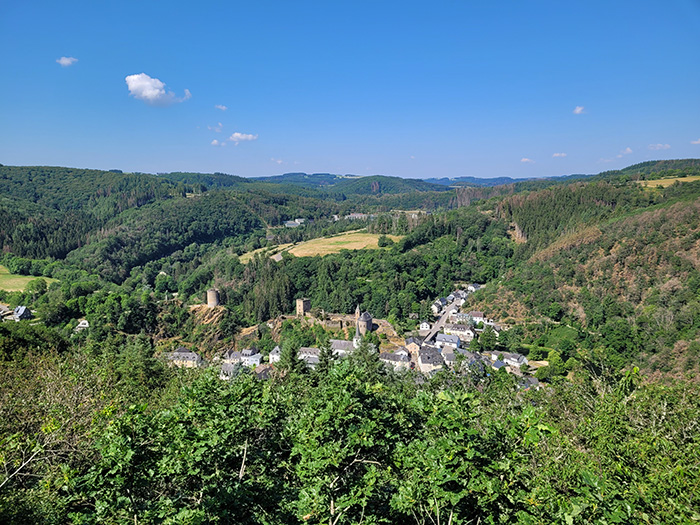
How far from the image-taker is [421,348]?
46.9m

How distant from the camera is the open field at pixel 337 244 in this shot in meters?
90.9

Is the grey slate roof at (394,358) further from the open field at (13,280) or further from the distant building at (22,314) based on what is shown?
the open field at (13,280)

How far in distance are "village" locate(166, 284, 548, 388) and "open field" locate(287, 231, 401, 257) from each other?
2649 centimetres

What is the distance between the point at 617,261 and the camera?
5566cm

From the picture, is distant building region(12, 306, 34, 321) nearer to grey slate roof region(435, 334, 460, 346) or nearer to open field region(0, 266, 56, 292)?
open field region(0, 266, 56, 292)

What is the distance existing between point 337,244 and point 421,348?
177 ft

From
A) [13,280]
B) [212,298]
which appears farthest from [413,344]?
[13,280]

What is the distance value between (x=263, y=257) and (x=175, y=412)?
79553 millimetres

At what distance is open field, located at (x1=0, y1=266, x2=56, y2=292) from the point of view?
68.2 meters

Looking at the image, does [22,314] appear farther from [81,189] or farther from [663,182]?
[81,189]

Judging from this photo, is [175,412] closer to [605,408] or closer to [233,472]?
[233,472]

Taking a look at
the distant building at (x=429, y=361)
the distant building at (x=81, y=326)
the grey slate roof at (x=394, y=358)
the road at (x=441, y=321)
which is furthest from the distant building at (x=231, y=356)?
the road at (x=441, y=321)

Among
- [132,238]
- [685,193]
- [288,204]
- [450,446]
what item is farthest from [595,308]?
[288,204]

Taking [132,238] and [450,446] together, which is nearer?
[450,446]
